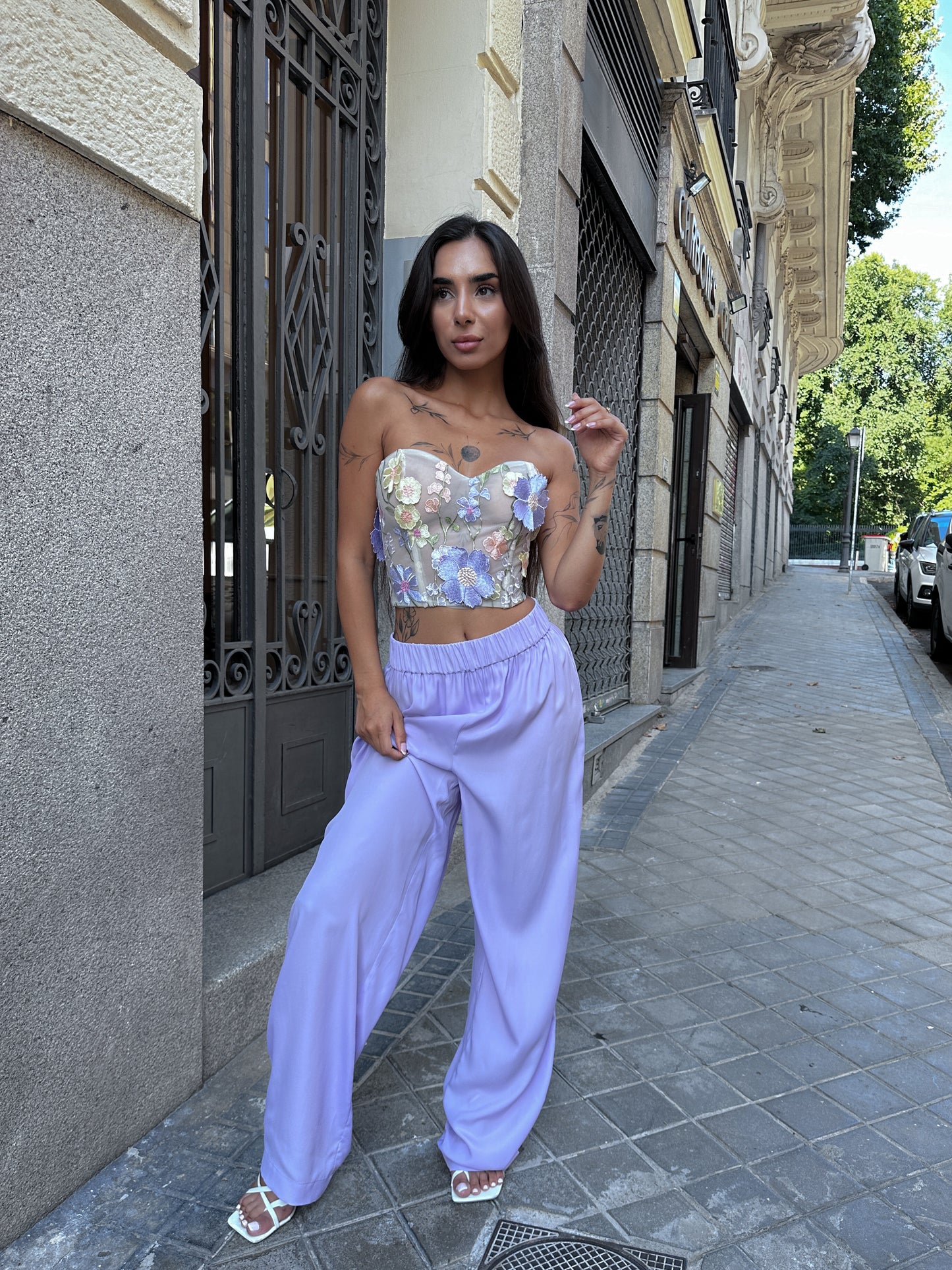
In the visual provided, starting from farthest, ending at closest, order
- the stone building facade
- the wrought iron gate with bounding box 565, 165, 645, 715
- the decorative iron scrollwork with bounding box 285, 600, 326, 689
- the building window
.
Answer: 1. the building window
2. the wrought iron gate with bounding box 565, 165, 645, 715
3. the decorative iron scrollwork with bounding box 285, 600, 326, 689
4. the stone building facade

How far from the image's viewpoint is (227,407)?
3.05m

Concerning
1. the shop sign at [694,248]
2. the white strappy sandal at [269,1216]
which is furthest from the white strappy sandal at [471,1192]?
the shop sign at [694,248]

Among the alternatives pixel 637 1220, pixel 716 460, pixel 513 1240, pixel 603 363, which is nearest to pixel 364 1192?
pixel 513 1240

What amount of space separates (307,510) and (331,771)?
983mm

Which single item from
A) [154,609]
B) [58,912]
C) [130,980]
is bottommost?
[130,980]

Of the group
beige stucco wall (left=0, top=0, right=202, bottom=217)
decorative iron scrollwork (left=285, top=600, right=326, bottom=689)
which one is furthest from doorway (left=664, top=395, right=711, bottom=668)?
beige stucco wall (left=0, top=0, right=202, bottom=217)

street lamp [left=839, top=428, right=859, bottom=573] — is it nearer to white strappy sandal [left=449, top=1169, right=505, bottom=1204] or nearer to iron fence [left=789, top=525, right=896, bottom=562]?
iron fence [left=789, top=525, right=896, bottom=562]

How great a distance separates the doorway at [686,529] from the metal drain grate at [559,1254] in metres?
8.28

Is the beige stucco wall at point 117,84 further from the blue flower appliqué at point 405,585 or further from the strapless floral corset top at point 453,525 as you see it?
the blue flower appliqué at point 405,585

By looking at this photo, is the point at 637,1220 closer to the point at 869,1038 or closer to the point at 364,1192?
the point at 364,1192

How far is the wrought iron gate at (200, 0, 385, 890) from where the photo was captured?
9.77ft

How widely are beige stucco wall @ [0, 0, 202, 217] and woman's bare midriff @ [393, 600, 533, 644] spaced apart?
110cm

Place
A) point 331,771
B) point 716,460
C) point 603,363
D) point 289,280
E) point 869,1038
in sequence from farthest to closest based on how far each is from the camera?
1. point 716,460
2. point 603,363
3. point 331,771
4. point 289,280
5. point 869,1038

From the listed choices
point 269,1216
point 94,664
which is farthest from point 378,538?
point 269,1216
